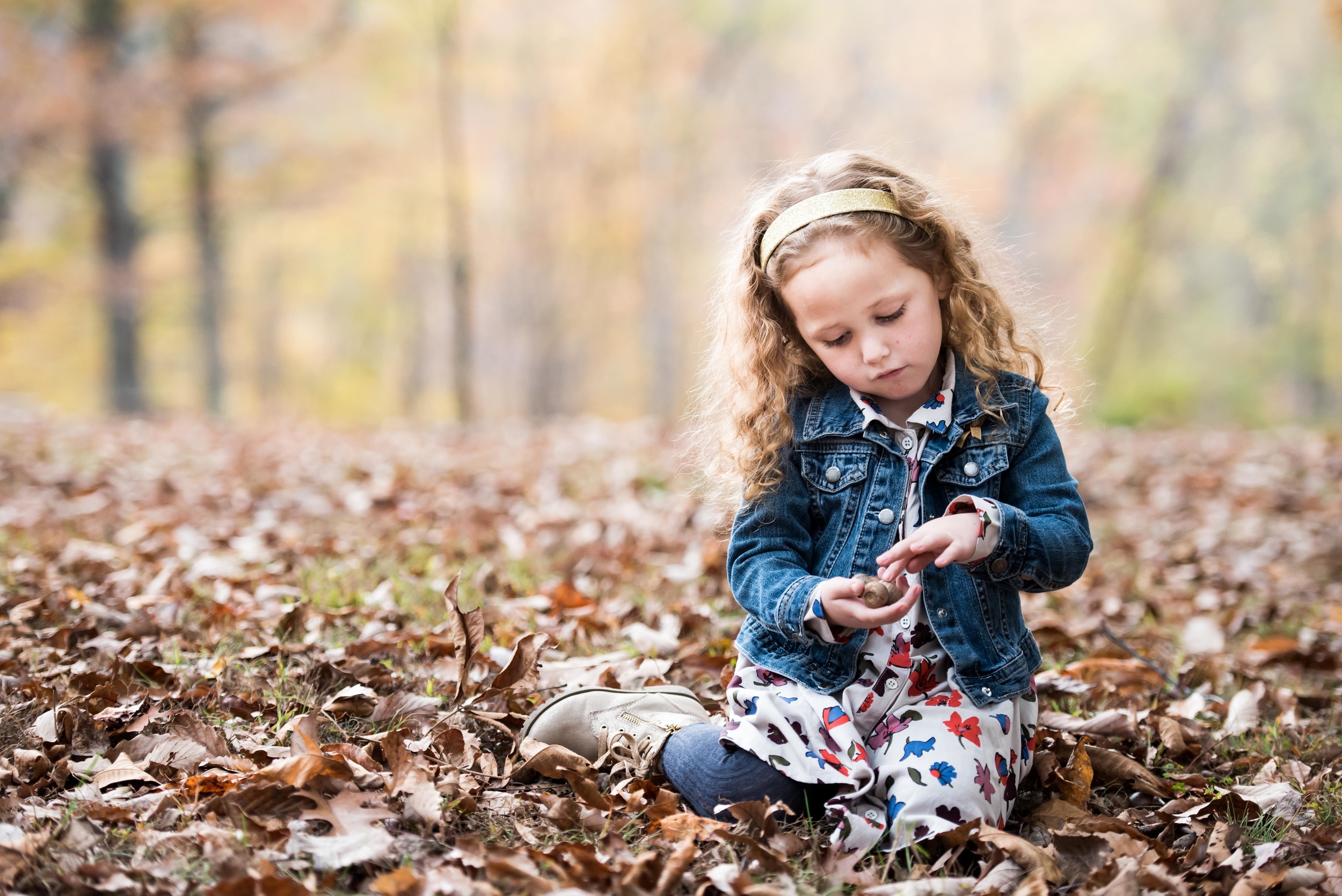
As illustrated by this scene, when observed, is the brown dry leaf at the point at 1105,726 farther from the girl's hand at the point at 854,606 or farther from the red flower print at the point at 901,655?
the girl's hand at the point at 854,606

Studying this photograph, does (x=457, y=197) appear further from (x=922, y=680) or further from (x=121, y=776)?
(x=922, y=680)

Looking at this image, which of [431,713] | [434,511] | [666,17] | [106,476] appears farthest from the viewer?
[666,17]

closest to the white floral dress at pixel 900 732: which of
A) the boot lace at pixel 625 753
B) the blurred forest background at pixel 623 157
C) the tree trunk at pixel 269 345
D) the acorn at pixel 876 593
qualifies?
the acorn at pixel 876 593

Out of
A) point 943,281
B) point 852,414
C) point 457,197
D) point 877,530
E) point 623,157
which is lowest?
point 877,530

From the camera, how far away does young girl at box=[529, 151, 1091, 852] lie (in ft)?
6.53

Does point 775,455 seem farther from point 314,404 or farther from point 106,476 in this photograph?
A: point 314,404

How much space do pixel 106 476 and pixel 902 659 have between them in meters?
5.01

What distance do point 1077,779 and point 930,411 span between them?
845mm

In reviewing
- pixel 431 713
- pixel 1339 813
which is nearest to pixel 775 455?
pixel 431 713

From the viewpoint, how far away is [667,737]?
87.7 inches

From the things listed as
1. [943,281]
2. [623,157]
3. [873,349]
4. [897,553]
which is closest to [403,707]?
[897,553]

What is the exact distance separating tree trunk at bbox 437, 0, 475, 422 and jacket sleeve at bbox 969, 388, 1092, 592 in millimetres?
10330

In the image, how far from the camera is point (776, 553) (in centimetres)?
218

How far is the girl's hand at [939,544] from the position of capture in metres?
1.89
